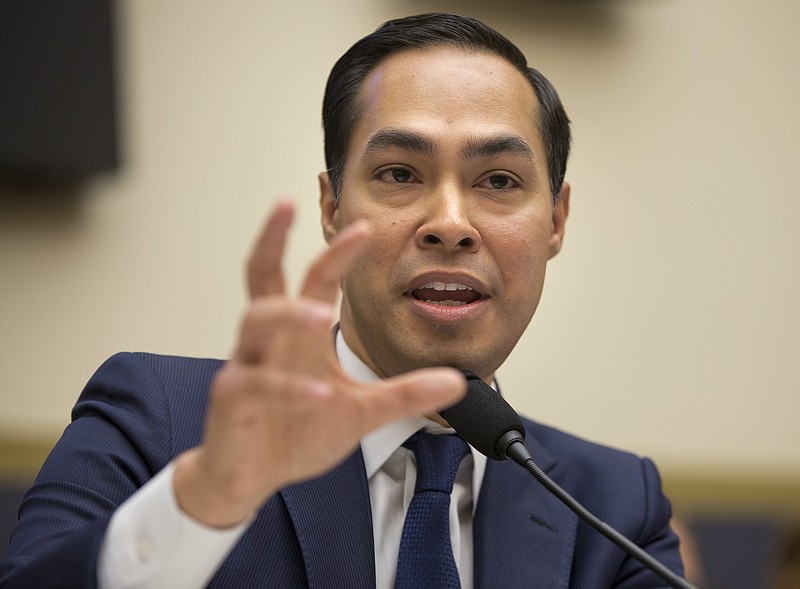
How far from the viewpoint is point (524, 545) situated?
168cm

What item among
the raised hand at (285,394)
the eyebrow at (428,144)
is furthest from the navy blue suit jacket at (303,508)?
the eyebrow at (428,144)

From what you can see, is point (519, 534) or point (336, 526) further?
point (519, 534)

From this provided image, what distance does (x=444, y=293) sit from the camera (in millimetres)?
1637

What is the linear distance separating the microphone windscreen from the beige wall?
6.57 ft

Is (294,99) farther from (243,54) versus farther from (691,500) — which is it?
(691,500)

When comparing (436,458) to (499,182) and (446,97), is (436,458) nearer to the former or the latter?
(499,182)

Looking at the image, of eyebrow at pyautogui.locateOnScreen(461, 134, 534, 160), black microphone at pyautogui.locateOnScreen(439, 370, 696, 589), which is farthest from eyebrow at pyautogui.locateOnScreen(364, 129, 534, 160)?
black microphone at pyautogui.locateOnScreen(439, 370, 696, 589)

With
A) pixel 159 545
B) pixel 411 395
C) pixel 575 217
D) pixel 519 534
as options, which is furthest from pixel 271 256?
pixel 575 217

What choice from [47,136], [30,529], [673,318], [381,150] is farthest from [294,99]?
[30,529]

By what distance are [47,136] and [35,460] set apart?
3.02 feet

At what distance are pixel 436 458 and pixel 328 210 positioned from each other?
0.53 m

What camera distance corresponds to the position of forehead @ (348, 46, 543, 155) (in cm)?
170

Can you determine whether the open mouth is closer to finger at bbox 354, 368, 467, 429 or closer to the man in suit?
the man in suit

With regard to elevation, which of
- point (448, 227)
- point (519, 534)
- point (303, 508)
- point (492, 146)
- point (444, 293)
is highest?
point (492, 146)
